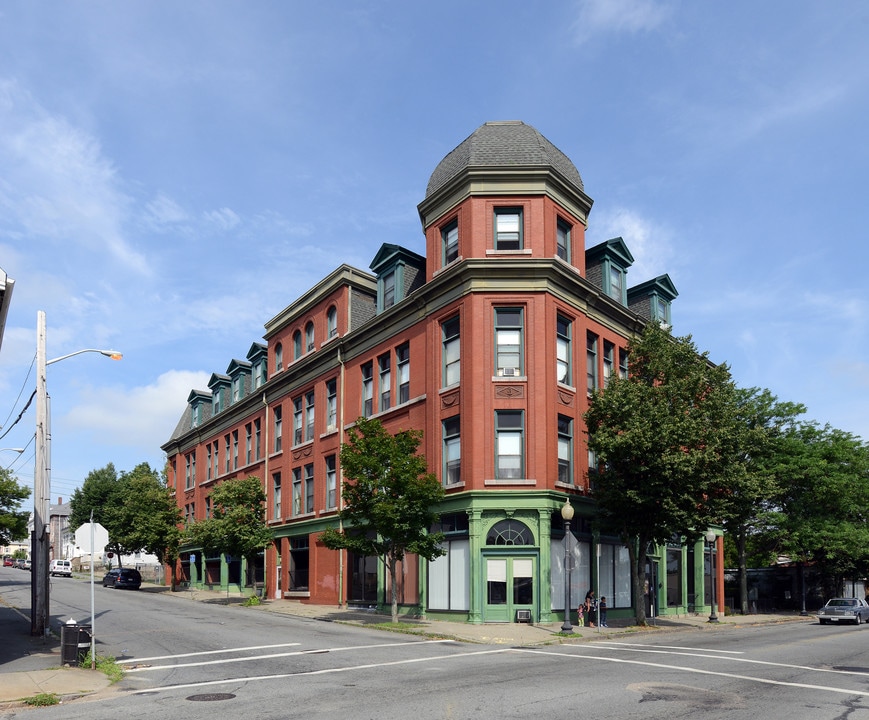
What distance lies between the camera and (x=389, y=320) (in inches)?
1553

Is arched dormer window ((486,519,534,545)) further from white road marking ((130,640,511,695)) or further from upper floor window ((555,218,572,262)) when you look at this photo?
upper floor window ((555,218,572,262))

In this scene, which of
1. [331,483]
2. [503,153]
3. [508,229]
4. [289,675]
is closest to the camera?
[289,675]

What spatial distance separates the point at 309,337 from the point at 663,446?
24740 mm

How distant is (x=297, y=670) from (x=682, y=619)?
27126 mm

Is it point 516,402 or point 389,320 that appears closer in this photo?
point 516,402

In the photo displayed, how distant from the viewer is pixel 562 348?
1383 inches

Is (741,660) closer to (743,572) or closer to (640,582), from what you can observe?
(640,582)

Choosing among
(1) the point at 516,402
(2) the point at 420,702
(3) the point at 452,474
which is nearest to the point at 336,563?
(3) the point at 452,474

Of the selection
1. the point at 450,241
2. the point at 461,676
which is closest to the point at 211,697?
the point at 461,676

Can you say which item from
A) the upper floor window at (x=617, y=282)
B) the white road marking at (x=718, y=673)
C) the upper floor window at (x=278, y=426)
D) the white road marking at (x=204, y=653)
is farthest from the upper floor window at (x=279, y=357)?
the white road marking at (x=718, y=673)

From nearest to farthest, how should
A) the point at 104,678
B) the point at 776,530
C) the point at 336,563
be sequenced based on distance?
1. the point at 104,678
2. the point at 336,563
3. the point at 776,530

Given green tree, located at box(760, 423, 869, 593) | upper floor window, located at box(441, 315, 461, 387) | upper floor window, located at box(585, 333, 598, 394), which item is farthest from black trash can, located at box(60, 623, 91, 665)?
green tree, located at box(760, 423, 869, 593)

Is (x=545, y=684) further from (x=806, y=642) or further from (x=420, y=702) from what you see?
(x=806, y=642)

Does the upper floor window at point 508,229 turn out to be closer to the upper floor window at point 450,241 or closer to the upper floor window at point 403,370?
the upper floor window at point 450,241
